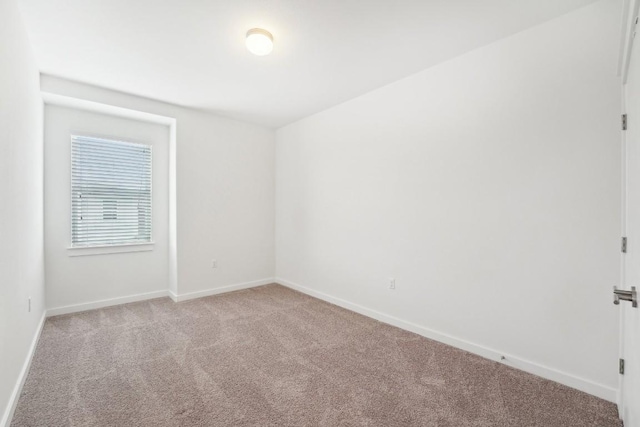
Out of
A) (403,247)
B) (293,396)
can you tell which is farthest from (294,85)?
(293,396)

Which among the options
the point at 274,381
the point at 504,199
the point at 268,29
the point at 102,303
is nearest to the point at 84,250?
the point at 102,303

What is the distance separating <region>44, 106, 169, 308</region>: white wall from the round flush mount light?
2.61 m

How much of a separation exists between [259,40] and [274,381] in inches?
104

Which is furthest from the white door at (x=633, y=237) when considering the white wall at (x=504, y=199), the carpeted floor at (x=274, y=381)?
the carpeted floor at (x=274, y=381)

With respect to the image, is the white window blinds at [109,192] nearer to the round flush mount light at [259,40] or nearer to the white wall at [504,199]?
the round flush mount light at [259,40]

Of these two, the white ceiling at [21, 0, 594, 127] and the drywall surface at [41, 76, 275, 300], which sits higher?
the white ceiling at [21, 0, 594, 127]

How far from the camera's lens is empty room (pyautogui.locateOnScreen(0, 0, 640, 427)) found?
6.30ft

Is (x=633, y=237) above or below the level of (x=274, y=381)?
above

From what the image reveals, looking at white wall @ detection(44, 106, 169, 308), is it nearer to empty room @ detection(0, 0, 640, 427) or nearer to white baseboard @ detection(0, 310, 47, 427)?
empty room @ detection(0, 0, 640, 427)

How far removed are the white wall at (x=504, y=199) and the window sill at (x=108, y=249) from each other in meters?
2.91

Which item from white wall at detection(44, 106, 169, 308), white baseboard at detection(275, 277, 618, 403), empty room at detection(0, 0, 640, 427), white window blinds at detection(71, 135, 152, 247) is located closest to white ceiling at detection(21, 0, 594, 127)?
empty room at detection(0, 0, 640, 427)

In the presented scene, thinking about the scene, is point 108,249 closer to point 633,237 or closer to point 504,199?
point 504,199

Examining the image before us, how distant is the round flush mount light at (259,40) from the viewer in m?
2.30

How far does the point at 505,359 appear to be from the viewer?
240 cm
